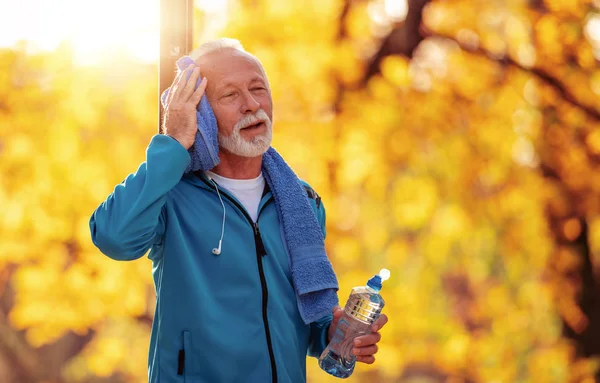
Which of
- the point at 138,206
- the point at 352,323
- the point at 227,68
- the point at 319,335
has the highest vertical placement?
the point at 227,68

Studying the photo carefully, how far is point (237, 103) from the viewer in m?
1.86

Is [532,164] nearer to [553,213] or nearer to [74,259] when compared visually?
[553,213]

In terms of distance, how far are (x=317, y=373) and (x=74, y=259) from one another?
4.31 metres

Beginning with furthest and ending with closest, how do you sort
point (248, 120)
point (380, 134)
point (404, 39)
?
point (380, 134) → point (404, 39) → point (248, 120)

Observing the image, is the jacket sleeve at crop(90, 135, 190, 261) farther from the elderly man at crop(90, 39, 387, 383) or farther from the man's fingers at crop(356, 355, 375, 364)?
the man's fingers at crop(356, 355, 375, 364)

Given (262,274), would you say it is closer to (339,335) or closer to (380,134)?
(339,335)

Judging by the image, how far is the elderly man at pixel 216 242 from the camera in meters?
1.63

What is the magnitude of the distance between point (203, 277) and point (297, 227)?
0.30 metres

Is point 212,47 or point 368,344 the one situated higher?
point 212,47

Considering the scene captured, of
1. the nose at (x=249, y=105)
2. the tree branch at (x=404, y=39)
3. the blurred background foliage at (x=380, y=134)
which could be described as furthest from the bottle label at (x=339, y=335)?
the tree branch at (x=404, y=39)

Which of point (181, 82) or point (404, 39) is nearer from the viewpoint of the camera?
point (181, 82)

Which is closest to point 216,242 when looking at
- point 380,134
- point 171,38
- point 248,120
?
point 248,120

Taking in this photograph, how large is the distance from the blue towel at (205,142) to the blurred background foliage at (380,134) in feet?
10.4

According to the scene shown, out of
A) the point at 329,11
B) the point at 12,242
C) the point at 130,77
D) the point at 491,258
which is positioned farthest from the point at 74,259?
the point at 491,258
